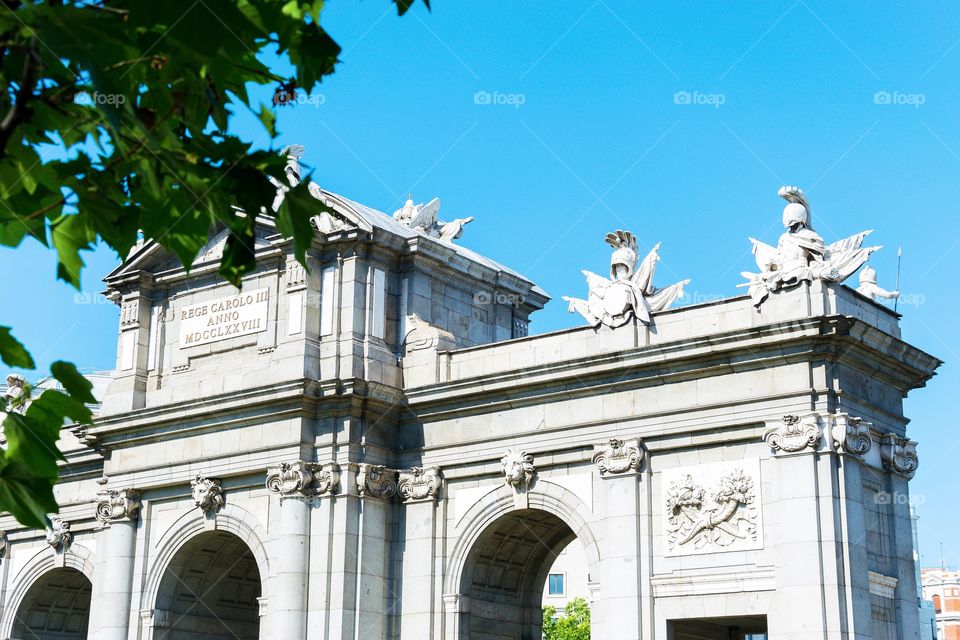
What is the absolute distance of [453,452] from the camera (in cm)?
3014

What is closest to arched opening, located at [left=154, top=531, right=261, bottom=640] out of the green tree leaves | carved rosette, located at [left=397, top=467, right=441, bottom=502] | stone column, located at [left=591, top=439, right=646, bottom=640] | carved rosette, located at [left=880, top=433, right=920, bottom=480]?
carved rosette, located at [left=397, top=467, right=441, bottom=502]

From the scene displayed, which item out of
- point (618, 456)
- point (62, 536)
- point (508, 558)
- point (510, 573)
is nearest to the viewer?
point (618, 456)

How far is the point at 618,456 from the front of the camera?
2750cm

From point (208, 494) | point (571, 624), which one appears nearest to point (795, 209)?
point (208, 494)

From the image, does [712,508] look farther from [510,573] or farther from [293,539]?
[293,539]

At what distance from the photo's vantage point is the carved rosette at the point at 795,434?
82.7ft

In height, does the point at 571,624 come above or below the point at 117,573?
above

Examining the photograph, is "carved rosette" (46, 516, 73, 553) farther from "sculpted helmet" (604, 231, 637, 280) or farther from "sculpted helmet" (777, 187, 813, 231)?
"sculpted helmet" (777, 187, 813, 231)

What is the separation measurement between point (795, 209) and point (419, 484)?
10367mm

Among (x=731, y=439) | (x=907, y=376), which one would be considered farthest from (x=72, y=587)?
(x=907, y=376)

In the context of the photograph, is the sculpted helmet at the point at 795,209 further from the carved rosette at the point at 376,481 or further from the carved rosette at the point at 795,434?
the carved rosette at the point at 376,481

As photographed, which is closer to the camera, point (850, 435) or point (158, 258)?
point (850, 435)

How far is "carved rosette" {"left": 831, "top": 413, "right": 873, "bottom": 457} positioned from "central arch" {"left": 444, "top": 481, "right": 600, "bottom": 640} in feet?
18.5

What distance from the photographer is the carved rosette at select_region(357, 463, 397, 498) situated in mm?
29688
